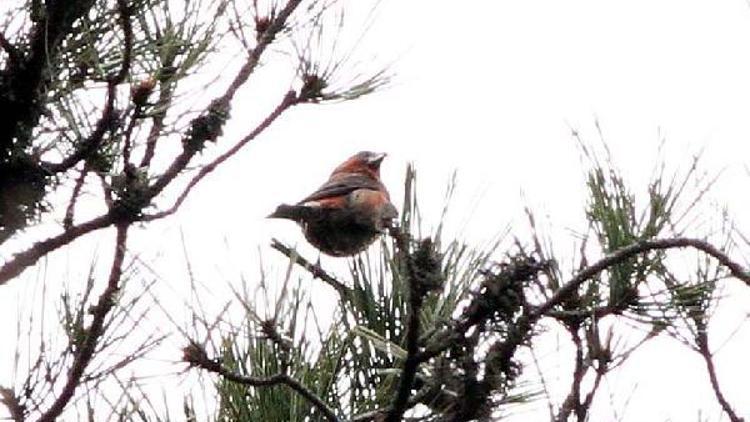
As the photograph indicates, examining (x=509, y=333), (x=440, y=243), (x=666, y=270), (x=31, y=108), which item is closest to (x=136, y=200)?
(x=31, y=108)

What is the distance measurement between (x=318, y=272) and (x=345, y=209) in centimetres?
226

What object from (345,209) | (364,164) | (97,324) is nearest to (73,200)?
(97,324)

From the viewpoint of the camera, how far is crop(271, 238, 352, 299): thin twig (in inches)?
105

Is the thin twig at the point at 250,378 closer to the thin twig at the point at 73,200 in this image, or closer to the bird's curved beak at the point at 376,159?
the thin twig at the point at 73,200

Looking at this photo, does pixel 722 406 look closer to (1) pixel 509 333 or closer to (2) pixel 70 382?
(1) pixel 509 333

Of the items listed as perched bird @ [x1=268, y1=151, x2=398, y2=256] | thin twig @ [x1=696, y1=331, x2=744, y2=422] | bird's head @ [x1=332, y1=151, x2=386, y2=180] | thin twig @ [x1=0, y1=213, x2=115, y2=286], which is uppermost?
bird's head @ [x1=332, y1=151, x2=386, y2=180]

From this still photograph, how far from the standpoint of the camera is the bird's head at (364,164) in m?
6.82

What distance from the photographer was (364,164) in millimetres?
6953

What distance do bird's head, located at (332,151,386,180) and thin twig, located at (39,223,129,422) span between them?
13.4 ft

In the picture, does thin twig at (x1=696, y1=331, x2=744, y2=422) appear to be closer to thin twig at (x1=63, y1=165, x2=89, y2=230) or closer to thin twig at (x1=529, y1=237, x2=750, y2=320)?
thin twig at (x1=529, y1=237, x2=750, y2=320)

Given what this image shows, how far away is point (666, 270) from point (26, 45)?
1.26m

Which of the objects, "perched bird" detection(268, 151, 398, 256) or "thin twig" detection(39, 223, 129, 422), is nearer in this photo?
"thin twig" detection(39, 223, 129, 422)

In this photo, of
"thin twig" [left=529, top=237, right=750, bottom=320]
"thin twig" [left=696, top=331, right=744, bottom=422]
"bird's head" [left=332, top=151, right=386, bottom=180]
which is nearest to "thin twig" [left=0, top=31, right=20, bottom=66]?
"thin twig" [left=529, top=237, right=750, bottom=320]

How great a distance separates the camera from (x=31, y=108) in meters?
2.63
